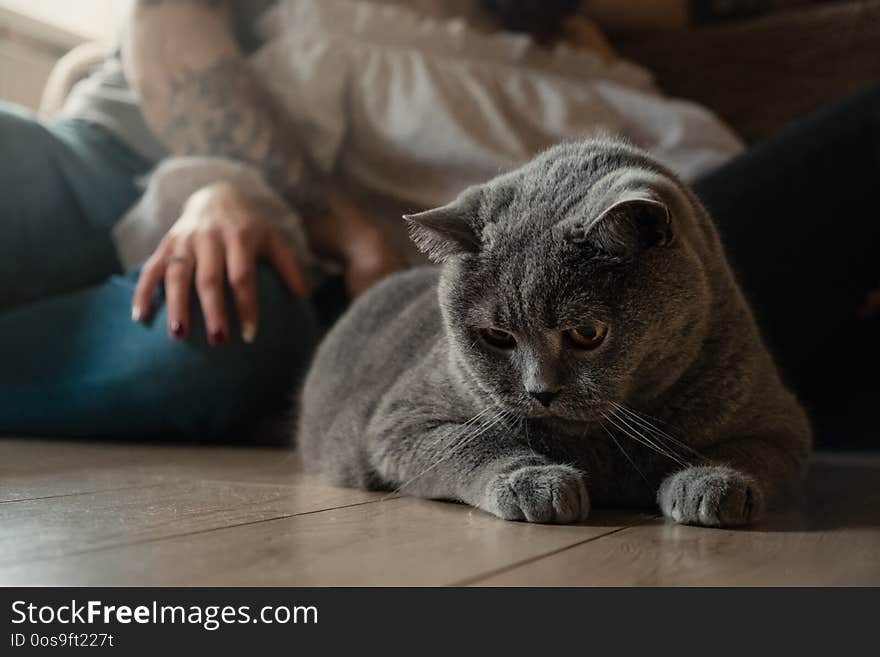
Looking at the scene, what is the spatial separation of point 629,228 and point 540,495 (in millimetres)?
294

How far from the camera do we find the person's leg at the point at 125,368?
1.52 meters

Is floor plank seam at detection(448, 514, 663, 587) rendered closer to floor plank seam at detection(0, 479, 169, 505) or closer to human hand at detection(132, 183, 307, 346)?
floor plank seam at detection(0, 479, 169, 505)

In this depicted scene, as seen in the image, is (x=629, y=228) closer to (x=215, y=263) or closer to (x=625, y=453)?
(x=625, y=453)

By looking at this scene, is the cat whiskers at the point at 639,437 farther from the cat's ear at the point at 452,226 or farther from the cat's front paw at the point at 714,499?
the cat's ear at the point at 452,226

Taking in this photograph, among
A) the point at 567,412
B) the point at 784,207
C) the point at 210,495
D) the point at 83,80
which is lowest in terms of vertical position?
the point at 210,495

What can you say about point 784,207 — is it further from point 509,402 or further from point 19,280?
point 19,280

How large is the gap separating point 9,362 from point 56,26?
1.31m

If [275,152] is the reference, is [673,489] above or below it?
below

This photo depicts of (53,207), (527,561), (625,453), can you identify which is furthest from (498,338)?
(53,207)

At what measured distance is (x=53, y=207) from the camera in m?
1.74

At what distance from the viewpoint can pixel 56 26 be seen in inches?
97.0

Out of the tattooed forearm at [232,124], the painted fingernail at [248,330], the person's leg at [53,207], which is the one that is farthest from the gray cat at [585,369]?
the person's leg at [53,207]

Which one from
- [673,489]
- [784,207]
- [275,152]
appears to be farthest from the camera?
[275,152]
